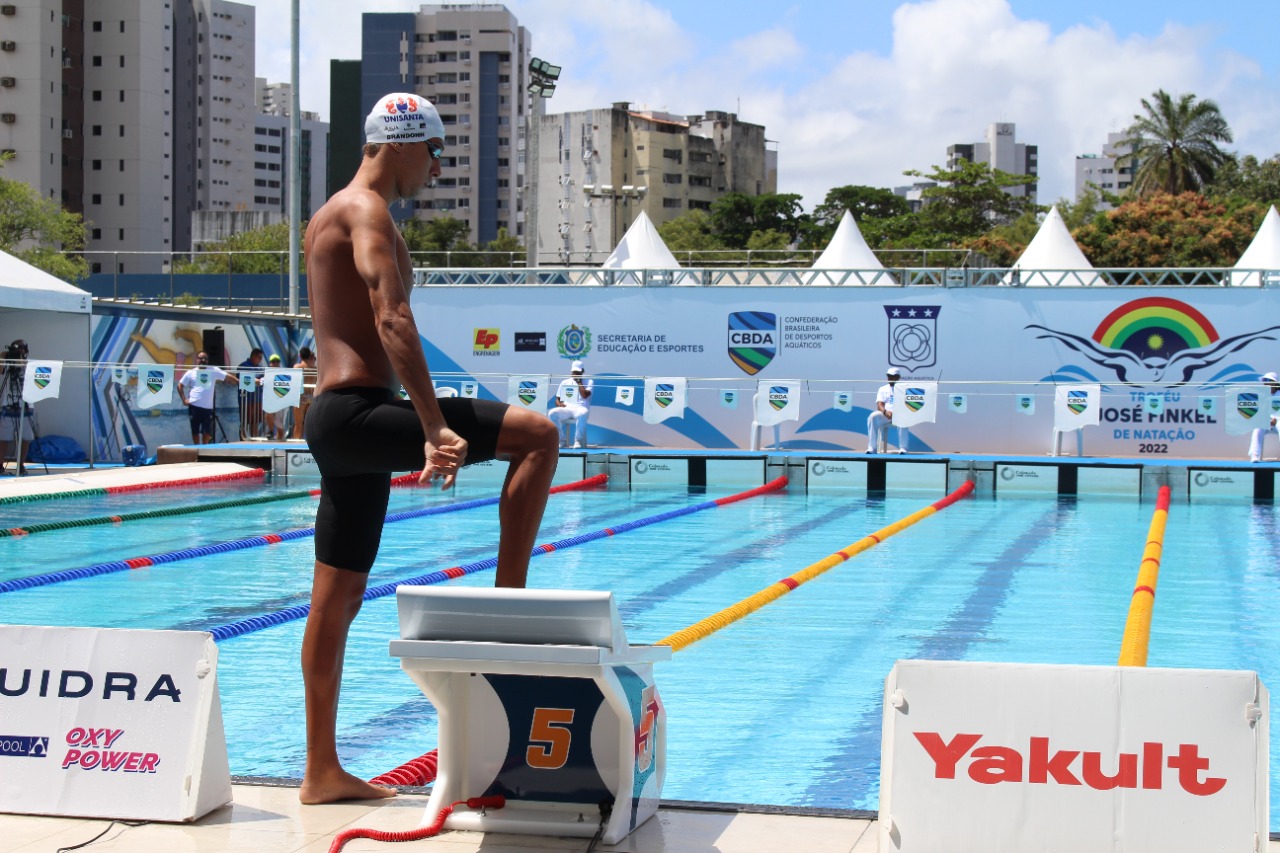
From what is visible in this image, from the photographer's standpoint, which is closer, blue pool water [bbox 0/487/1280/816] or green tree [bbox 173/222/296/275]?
blue pool water [bbox 0/487/1280/816]

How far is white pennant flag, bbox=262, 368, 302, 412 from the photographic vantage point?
1950 cm

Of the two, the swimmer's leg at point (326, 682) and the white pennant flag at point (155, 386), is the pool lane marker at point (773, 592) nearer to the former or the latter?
the swimmer's leg at point (326, 682)

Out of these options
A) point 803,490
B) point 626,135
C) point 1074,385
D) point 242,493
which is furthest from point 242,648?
point 626,135

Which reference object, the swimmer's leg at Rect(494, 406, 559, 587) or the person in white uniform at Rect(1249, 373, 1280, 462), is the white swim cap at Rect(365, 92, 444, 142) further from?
the person in white uniform at Rect(1249, 373, 1280, 462)

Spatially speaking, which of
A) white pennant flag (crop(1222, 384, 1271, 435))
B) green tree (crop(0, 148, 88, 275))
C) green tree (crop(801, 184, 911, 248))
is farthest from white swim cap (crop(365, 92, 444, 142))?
green tree (crop(801, 184, 911, 248))

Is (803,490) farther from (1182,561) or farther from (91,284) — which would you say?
(91,284)

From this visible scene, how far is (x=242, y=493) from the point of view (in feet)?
50.4

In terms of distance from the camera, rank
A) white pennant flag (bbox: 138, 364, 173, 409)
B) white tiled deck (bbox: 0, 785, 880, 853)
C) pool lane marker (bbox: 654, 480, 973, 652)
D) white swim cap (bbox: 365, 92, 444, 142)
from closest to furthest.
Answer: white tiled deck (bbox: 0, 785, 880, 853)
white swim cap (bbox: 365, 92, 444, 142)
pool lane marker (bbox: 654, 480, 973, 652)
white pennant flag (bbox: 138, 364, 173, 409)

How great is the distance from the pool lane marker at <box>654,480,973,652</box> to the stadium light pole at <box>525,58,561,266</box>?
43.2 ft

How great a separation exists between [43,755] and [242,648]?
3.39m

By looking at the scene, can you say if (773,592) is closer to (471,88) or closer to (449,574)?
(449,574)

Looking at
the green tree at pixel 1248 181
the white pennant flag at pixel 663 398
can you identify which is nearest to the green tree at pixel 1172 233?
the green tree at pixel 1248 181

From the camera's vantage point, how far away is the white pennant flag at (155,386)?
18.3 meters

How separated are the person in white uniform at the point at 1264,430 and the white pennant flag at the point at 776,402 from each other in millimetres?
6209
